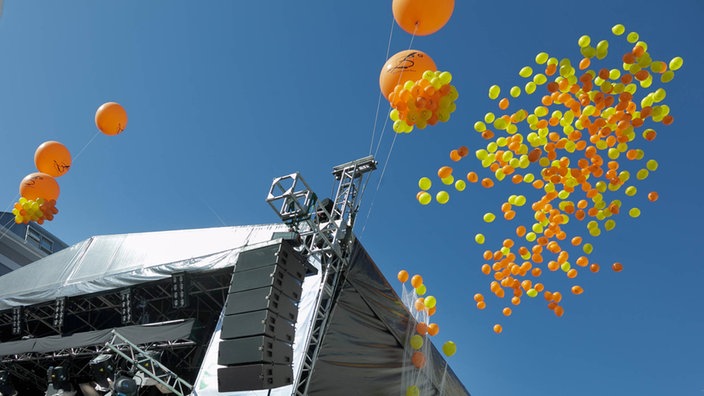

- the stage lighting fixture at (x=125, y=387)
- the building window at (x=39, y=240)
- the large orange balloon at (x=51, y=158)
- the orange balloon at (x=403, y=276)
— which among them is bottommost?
the stage lighting fixture at (x=125, y=387)

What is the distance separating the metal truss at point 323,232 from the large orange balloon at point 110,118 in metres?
2.43

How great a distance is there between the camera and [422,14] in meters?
3.81

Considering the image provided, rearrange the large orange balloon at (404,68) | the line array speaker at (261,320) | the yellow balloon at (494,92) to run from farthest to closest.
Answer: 1. the yellow balloon at (494,92)
2. the large orange balloon at (404,68)
3. the line array speaker at (261,320)

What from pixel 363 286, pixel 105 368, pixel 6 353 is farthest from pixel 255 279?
pixel 6 353

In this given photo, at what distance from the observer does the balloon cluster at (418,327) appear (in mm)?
5348

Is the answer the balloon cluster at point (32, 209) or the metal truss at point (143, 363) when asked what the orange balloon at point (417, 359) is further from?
the balloon cluster at point (32, 209)

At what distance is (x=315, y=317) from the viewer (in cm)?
451

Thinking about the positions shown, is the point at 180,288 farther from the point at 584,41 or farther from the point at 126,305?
the point at 584,41

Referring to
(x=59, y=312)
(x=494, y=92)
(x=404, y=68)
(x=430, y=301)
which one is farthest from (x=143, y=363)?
(x=494, y=92)

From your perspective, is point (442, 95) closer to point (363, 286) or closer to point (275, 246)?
point (275, 246)

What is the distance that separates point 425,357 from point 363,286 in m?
1.33

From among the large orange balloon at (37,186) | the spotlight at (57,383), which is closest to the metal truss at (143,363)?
the spotlight at (57,383)

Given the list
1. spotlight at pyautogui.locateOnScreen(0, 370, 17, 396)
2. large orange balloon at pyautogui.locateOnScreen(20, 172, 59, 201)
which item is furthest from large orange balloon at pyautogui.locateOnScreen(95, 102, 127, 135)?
spotlight at pyautogui.locateOnScreen(0, 370, 17, 396)

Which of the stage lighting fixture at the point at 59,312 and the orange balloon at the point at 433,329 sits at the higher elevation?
the stage lighting fixture at the point at 59,312
